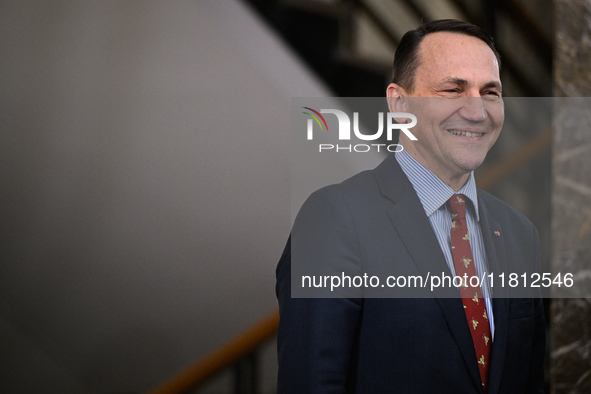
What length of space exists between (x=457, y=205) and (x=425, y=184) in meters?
0.11

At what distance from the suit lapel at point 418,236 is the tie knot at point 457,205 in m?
0.10

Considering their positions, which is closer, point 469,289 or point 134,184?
point 469,289

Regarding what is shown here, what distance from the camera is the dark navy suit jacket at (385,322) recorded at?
102 centimetres

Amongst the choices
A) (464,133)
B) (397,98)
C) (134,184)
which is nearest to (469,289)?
(464,133)

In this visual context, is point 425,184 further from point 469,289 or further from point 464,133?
point 469,289

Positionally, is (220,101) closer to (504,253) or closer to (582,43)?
(504,253)

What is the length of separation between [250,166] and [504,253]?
0.86 m

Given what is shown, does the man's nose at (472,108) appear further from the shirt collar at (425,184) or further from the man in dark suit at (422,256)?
the shirt collar at (425,184)

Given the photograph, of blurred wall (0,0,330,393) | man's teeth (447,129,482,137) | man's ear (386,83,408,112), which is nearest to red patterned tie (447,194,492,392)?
man's teeth (447,129,482,137)

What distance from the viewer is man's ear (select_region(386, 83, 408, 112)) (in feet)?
3.93

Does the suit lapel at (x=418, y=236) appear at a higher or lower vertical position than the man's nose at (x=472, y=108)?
lower

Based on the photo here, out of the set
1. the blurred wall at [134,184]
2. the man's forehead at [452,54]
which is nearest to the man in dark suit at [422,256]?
the man's forehead at [452,54]

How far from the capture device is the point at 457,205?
1.21 metres

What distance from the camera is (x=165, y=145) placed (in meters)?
1.64
